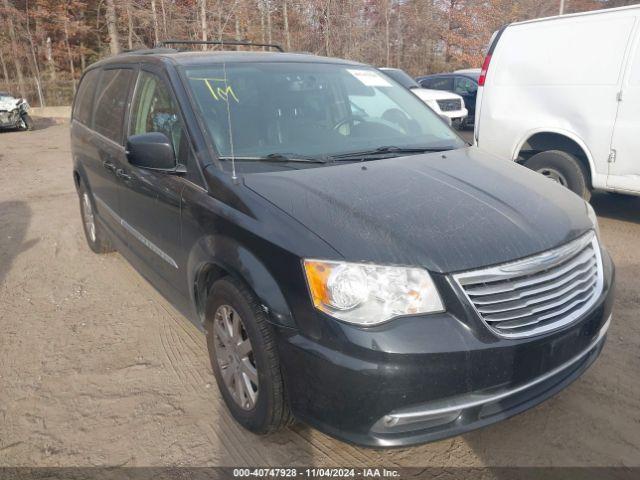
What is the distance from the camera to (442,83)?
51.5 feet

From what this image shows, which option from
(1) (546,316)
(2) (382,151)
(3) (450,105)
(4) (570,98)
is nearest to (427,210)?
(1) (546,316)

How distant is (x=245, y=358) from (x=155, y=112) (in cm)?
171

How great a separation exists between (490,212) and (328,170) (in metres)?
0.84

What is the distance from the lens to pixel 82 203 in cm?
536

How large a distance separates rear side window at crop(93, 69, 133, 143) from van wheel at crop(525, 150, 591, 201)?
4.15m

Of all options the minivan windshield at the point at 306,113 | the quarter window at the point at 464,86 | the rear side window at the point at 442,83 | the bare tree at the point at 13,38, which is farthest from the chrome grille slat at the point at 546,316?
the bare tree at the point at 13,38

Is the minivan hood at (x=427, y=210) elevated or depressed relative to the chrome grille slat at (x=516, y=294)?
elevated

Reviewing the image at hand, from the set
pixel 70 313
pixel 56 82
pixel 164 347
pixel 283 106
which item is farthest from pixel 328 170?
pixel 56 82

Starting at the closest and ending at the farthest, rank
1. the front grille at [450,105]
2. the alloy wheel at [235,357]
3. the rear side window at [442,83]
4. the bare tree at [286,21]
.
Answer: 1. the alloy wheel at [235,357]
2. the front grille at [450,105]
3. the rear side window at [442,83]
4. the bare tree at [286,21]

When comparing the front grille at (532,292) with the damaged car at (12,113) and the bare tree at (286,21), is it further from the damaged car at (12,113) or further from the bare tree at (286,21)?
the damaged car at (12,113)

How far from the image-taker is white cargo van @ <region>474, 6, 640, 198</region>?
5078mm

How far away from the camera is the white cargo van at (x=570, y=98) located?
508 cm

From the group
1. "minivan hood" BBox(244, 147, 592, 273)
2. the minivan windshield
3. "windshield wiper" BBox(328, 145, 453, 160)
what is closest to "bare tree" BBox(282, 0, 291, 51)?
the minivan windshield

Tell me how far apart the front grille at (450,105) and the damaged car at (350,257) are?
10.5 metres
